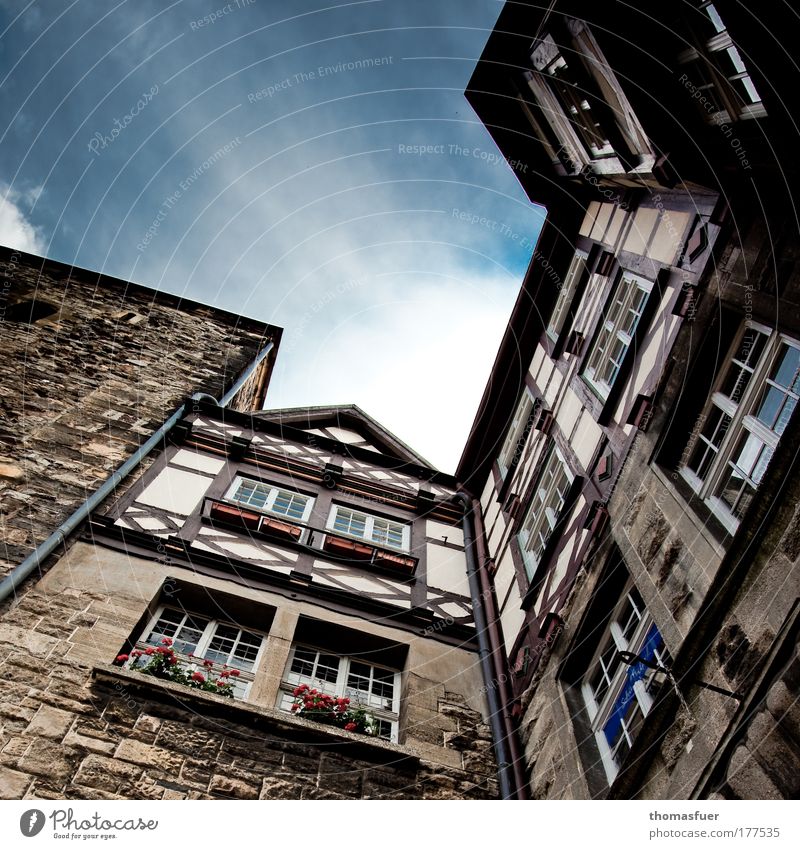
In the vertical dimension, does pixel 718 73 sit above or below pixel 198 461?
above

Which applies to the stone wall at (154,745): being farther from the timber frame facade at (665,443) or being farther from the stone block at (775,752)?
the stone block at (775,752)

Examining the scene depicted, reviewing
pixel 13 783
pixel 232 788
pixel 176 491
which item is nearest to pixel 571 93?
pixel 176 491

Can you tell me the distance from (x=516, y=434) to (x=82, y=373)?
6348 mm

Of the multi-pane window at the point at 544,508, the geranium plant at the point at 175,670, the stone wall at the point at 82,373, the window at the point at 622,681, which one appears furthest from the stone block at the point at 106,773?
the multi-pane window at the point at 544,508

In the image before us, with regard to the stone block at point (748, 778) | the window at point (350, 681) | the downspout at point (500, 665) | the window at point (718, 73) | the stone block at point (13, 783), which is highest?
the window at point (718, 73)

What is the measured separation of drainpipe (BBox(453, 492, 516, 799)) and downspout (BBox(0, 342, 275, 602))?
4428 mm

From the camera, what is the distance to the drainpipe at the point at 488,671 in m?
6.08

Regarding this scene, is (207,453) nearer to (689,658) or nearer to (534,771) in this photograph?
(534,771)

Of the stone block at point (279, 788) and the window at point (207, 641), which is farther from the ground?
the stone block at point (279, 788)

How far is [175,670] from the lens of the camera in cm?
599

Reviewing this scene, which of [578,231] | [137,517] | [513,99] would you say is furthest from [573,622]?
[513,99]

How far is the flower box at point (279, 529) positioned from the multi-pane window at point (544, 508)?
272 cm

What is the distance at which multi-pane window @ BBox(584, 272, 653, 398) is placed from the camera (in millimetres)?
7516

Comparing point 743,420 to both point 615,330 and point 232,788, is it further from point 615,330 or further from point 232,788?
point 232,788
